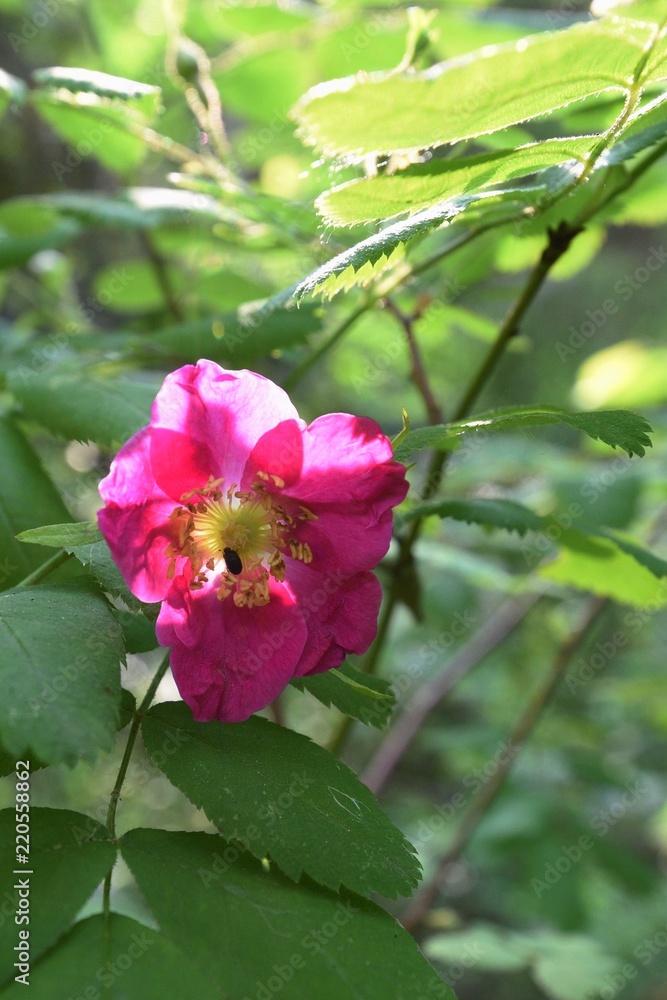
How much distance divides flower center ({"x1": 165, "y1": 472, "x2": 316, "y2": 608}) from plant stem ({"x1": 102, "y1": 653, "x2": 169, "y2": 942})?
8 centimetres

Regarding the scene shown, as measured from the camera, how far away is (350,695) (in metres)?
0.70

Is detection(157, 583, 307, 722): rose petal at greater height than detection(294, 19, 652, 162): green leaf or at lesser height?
lesser

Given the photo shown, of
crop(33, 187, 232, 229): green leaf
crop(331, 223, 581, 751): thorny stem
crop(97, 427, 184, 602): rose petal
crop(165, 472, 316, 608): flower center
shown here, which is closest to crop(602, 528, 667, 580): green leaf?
crop(331, 223, 581, 751): thorny stem

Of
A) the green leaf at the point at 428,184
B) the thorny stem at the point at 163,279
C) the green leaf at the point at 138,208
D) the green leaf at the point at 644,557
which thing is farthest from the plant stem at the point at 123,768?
the thorny stem at the point at 163,279

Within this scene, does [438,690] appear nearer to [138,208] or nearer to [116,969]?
[138,208]

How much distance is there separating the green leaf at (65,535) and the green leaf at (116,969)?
257 millimetres

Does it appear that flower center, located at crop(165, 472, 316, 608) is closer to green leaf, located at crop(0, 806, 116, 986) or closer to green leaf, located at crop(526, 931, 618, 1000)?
green leaf, located at crop(0, 806, 116, 986)

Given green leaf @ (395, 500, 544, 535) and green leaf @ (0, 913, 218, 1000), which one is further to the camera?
green leaf @ (395, 500, 544, 535)

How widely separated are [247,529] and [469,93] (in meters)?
0.37

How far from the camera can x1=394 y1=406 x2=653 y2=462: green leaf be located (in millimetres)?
626

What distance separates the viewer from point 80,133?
151 centimetres

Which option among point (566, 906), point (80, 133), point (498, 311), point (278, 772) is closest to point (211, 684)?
point (278, 772)

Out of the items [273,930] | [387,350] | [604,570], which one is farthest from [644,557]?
[387,350]

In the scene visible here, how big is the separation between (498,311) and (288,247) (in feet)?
12.4
